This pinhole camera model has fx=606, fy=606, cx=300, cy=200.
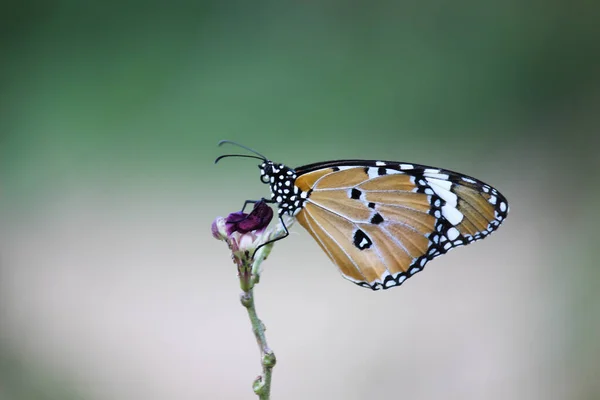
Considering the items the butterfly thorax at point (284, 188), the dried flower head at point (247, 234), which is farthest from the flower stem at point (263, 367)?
the butterfly thorax at point (284, 188)

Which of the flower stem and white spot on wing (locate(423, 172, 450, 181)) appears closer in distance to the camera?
the flower stem

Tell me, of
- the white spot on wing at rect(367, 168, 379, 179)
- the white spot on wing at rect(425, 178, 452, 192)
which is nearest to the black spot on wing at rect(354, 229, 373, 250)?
the white spot on wing at rect(367, 168, 379, 179)

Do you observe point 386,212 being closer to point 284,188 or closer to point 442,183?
point 442,183

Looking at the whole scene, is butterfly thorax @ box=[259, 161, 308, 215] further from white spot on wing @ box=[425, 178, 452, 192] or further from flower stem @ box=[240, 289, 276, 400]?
flower stem @ box=[240, 289, 276, 400]

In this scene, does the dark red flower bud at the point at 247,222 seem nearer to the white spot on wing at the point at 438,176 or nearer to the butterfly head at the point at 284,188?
the butterfly head at the point at 284,188

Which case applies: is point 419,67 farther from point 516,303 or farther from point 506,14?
point 516,303

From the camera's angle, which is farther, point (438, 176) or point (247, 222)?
point (438, 176)

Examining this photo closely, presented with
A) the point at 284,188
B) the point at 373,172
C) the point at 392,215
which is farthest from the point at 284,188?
the point at 392,215
